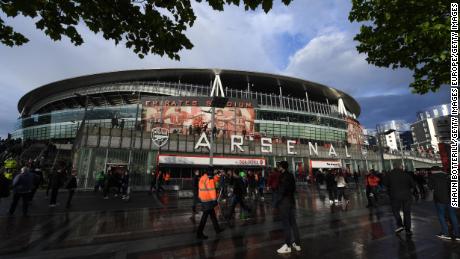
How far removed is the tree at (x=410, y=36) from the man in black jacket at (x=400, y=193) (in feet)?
10.8

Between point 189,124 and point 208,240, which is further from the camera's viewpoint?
point 189,124

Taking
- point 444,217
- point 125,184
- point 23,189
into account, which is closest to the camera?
point 444,217

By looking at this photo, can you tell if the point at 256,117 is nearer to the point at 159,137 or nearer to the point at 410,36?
the point at 159,137

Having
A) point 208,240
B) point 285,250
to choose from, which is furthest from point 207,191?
point 285,250

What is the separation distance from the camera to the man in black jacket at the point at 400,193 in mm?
6656

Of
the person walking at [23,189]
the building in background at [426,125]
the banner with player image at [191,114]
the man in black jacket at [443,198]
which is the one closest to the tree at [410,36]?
the man in black jacket at [443,198]

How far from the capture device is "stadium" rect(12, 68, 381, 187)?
25.3 m

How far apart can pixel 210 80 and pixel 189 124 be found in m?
16.4

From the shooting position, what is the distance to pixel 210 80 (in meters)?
55.9

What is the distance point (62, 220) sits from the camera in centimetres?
899

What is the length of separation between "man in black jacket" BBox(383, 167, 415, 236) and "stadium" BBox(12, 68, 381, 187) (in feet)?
47.7

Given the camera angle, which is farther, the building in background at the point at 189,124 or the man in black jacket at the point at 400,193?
the building in background at the point at 189,124

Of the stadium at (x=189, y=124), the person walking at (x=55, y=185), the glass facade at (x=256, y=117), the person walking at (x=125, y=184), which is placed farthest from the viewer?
the glass facade at (x=256, y=117)

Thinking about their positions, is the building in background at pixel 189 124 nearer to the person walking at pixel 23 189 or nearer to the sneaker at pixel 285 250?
the person walking at pixel 23 189
